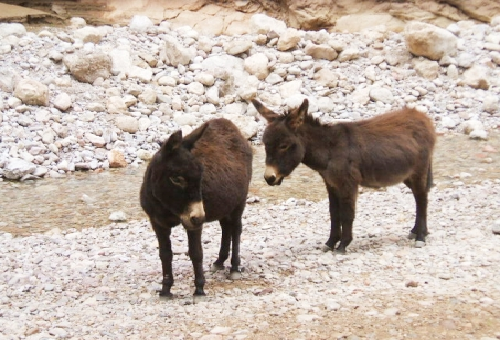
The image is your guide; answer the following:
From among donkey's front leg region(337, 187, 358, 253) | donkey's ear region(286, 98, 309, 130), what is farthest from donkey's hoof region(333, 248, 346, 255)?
donkey's ear region(286, 98, 309, 130)

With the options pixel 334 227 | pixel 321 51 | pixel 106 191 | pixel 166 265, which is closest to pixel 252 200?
pixel 106 191

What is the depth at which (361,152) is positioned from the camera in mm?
7406

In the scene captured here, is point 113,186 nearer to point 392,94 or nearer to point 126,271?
point 126,271

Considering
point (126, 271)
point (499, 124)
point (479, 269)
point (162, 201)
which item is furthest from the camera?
point (499, 124)

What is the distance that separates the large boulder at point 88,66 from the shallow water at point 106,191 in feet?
10.2

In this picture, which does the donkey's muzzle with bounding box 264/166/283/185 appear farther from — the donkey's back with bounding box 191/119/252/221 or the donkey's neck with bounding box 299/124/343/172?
the donkey's neck with bounding box 299/124/343/172

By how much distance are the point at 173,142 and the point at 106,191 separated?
5106 millimetres

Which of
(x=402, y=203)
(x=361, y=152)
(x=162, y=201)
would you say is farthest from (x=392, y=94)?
(x=162, y=201)

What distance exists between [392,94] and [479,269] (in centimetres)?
871

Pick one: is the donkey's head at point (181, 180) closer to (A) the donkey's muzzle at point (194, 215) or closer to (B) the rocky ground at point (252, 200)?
(A) the donkey's muzzle at point (194, 215)

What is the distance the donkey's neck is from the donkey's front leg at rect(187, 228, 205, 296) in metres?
1.74

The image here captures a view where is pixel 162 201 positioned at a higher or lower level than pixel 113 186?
higher

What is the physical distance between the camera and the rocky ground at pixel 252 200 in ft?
18.5

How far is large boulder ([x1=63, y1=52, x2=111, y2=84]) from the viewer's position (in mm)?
13875
